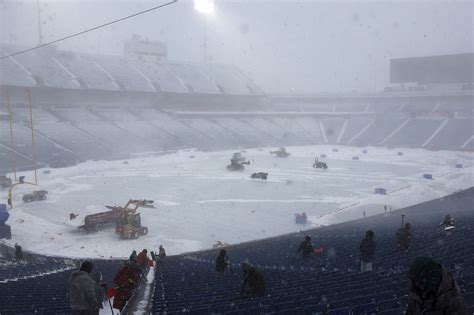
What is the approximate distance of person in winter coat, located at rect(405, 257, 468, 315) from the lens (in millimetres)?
3330

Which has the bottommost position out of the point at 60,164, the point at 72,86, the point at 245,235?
the point at 245,235

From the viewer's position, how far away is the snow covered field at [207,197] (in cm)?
2077

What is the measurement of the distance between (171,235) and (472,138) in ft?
211

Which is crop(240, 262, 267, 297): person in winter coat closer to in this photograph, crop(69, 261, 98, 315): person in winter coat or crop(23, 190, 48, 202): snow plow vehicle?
crop(69, 261, 98, 315): person in winter coat

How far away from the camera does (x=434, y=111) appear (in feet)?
266

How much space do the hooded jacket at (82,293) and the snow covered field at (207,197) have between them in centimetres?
1213

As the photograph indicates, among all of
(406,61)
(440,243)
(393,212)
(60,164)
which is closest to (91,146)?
(60,164)

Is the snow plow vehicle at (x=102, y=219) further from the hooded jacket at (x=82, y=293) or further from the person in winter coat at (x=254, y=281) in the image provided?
the hooded jacket at (x=82, y=293)

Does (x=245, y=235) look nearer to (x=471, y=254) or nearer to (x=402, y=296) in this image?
(x=471, y=254)

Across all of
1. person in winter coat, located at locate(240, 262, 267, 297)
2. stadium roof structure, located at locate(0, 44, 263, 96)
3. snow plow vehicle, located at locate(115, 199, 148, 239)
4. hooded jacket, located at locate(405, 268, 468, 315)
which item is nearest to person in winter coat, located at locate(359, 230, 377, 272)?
person in winter coat, located at locate(240, 262, 267, 297)

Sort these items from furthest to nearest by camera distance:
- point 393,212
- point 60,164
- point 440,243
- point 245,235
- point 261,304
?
point 60,164, point 393,212, point 245,235, point 440,243, point 261,304

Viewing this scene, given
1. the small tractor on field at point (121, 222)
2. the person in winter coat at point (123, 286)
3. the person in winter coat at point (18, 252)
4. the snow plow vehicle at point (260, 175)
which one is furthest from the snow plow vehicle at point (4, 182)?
the person in winter coat at point (123, 286)

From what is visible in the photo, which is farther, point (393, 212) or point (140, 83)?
point (140, 83)

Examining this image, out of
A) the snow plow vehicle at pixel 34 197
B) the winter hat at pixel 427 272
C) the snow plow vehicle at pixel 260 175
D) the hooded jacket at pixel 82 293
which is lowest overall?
the hooded jacket at pixel 82 293
